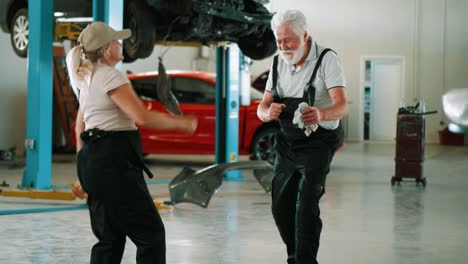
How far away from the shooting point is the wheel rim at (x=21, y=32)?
31.8ft

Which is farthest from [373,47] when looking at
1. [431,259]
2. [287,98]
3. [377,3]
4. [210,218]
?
[287,98]

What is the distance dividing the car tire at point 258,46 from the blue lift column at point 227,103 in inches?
7.3

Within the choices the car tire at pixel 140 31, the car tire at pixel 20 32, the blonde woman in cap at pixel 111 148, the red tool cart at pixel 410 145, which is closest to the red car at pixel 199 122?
the car tire at pixel 20 32

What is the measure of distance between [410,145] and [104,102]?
269 inches

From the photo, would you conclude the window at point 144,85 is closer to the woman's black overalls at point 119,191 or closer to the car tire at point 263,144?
the car tire at point 263,144

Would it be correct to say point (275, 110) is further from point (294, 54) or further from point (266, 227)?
point (266, 227)

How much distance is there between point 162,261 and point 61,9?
646cm

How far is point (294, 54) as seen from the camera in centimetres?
364

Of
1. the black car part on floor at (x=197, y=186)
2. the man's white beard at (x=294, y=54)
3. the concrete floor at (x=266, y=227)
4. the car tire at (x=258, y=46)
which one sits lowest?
the concrete floor at (x=266, y=227)

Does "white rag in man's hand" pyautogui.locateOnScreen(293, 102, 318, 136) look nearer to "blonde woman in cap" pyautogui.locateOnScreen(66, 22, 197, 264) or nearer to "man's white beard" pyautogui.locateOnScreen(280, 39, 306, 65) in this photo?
"man's white beard" pyautogui.locateOnScreen(280, 39, 306, 65)

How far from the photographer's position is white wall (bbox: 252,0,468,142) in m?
20.2

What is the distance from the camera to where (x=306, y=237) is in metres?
3.62

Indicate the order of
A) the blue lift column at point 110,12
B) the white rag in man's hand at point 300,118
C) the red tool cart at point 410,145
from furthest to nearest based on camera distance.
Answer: the red tool cart at point 410,145
the blue lift column at point 110,12
the white rag in man's hand at point 300,118

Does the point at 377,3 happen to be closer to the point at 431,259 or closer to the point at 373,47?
the point at 373,47
